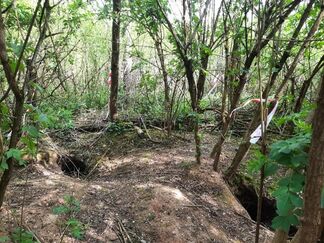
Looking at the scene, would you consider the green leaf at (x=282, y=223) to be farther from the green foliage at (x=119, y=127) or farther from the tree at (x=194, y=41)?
the green foliage at (x=119, y=127)

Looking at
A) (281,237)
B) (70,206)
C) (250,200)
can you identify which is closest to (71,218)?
(70,206)

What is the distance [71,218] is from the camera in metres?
2.97

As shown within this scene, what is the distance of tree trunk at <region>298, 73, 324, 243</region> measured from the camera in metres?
1.22

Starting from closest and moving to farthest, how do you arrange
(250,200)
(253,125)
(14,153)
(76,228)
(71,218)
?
(14,153) < (76,228) < (71,218) < (253,125) < (250,200)

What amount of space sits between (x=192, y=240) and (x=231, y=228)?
52cm

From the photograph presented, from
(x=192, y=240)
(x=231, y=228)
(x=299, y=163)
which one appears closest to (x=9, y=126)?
(x=299, y=163)

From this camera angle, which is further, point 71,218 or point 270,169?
point 71,218

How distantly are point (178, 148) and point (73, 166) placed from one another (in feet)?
5.13

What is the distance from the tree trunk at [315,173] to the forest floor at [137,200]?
1797mm

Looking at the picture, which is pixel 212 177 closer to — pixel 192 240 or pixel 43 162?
pixel 192 240

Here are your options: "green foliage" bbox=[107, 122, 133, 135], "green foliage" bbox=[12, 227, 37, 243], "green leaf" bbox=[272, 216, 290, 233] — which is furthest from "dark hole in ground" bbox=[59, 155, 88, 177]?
"green leaf" bbox=[272, 216, 290, 233]

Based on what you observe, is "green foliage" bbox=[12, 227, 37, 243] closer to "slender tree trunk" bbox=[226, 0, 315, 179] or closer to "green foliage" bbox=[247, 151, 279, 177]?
"green foliage" bbox=[247, 151, 279, 177]

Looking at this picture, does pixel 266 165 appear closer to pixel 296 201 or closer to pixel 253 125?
pixel 296 201

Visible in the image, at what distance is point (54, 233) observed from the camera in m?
2.76
